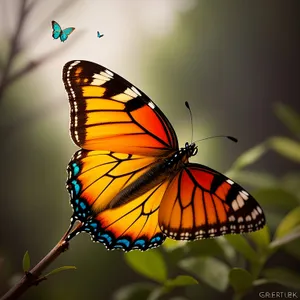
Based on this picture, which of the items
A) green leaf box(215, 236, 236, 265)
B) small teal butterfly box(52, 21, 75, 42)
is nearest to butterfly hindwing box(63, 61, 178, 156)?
small teal butterfly box(52, 21, 75, 42)

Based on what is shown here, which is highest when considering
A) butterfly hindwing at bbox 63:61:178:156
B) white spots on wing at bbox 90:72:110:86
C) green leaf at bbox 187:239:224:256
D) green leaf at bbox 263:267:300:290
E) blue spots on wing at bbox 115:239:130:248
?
white spots on wing at bbox 90:72:110:86

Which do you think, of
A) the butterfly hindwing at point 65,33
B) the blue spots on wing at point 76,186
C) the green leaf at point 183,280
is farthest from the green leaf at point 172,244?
the butterfly hindwing at point 65,33

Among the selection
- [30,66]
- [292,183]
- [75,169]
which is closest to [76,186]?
[75,169]

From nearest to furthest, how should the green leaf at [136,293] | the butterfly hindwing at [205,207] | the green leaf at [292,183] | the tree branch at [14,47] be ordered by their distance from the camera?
the butterfly hindwing at [205,207] → the tree branch at [14,47] → the green leaf at [136,293] → the green leaf at [292,183]

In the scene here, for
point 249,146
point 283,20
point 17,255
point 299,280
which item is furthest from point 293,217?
point 283,20

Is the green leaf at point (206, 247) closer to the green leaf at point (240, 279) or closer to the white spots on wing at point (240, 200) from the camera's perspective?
the green leaf at point (240, 279)

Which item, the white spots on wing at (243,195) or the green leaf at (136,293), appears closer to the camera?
the white spots on wing at (243,195)

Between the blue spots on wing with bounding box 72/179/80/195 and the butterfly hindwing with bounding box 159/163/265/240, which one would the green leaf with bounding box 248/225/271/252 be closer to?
the butterfly hindwing with bounding box 159/163/265/240

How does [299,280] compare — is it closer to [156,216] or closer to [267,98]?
[156,216]
